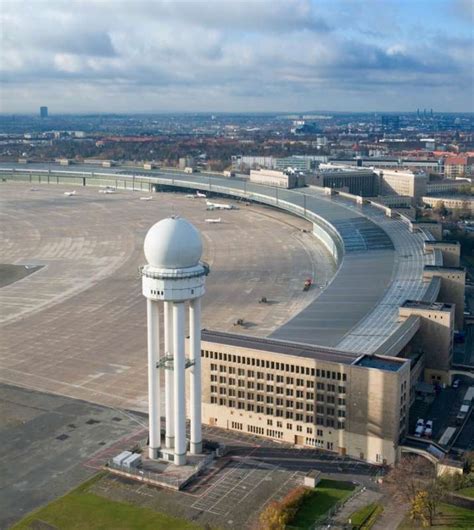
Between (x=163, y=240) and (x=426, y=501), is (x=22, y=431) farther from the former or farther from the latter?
(x=426, y=501)

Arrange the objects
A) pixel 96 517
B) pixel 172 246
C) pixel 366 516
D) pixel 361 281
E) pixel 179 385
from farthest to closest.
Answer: pixel 361 281 → pixel 179 385 → pixel 172 246 → pixel 96 517 → pixel 366 516

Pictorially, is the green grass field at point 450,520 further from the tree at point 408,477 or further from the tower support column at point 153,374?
the tower support column at point 153,374

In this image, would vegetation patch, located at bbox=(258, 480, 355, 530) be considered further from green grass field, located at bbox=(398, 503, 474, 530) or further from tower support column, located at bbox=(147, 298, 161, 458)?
tower support column, located at bbox=(147, 298, 161, 458)

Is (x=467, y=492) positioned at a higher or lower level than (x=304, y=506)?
higher

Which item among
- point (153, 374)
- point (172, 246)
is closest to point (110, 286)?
point (153, 374)

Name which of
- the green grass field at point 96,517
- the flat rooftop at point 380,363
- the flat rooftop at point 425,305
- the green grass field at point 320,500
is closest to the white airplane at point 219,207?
the flat rooftop at point 425,305

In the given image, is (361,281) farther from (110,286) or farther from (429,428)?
(110,286)

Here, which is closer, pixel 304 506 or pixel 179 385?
→ pixel 304 506
